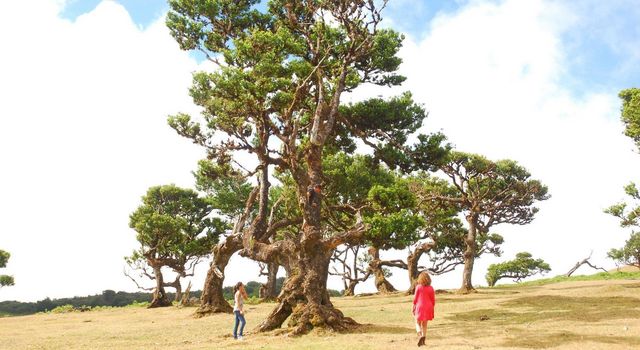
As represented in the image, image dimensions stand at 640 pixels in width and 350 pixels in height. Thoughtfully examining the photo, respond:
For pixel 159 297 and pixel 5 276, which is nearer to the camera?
pixel 159 297

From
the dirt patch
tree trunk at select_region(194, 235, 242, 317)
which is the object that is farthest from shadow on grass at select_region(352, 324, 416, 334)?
tree trunk at select_region(194, 235, 242, 317)

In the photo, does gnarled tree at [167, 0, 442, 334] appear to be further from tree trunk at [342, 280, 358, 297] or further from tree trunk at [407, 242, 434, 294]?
tree trunk at [342, 280, 358, 297]

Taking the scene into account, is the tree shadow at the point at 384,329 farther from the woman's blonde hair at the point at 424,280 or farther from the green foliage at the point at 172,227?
the green foliage at the point at 172,227

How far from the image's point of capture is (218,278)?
28.5 metres

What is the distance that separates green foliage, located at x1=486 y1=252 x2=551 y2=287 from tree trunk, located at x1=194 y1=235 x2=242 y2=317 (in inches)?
1540

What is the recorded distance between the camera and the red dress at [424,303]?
13375mm

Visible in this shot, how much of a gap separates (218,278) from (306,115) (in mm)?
12003

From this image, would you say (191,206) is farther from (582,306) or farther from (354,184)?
(582,306)

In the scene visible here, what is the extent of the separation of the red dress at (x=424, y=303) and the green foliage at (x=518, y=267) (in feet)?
154

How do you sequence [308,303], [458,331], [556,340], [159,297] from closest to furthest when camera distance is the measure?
1. [556,340]
2. [458,331]
3. [308,303]
4. [159,297]

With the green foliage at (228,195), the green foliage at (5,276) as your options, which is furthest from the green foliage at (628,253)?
the green foliage at (5,276)

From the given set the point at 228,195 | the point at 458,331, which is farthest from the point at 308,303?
the point at 228,195

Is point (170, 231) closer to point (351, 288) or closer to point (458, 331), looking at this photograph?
point (351, 288)

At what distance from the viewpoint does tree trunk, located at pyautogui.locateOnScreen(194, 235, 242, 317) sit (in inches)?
1103
